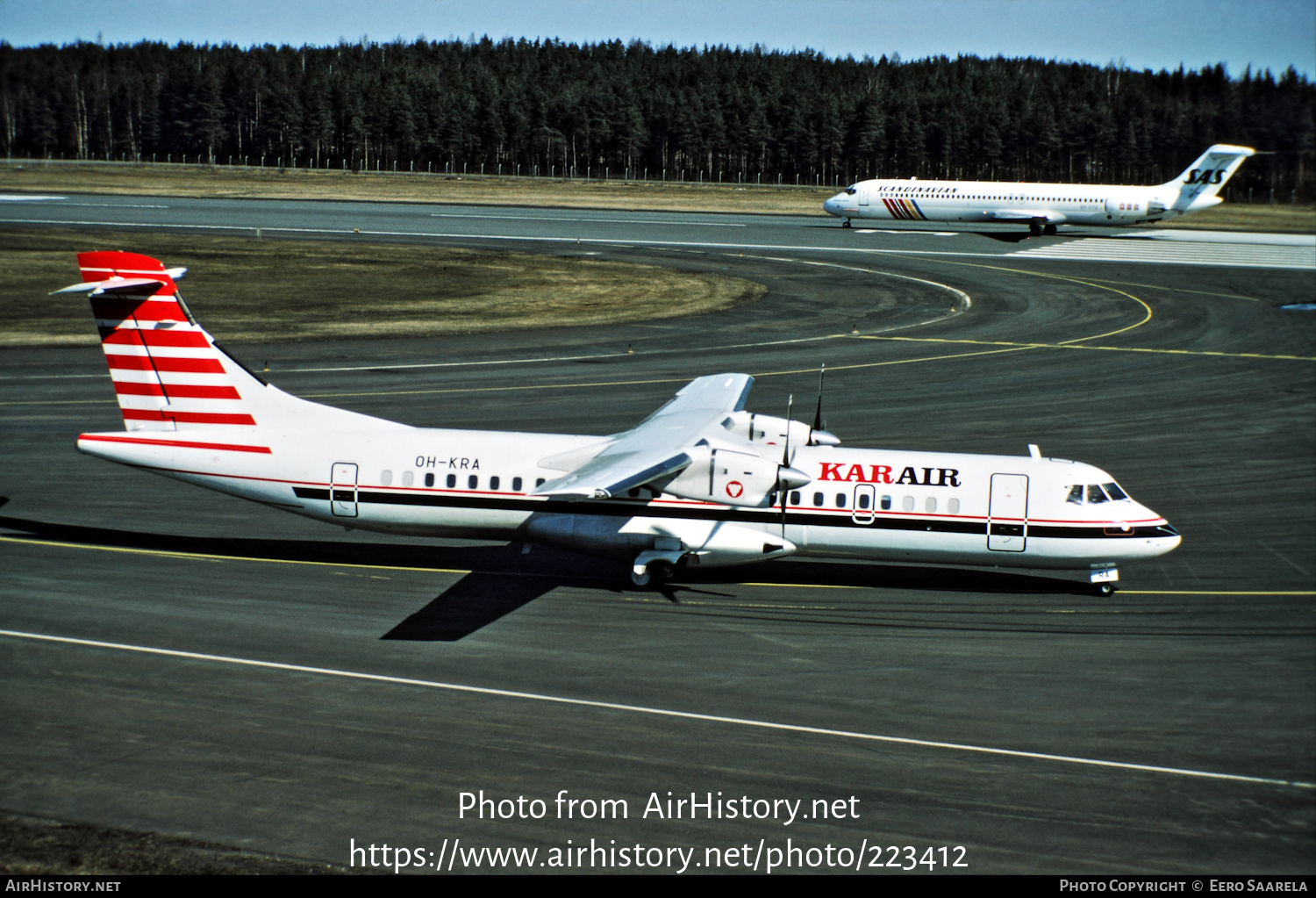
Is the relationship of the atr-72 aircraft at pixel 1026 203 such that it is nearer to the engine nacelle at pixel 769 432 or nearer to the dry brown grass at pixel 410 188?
the dry brown grass at pixel 410 188

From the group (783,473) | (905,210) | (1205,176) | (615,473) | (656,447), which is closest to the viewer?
(615,473)

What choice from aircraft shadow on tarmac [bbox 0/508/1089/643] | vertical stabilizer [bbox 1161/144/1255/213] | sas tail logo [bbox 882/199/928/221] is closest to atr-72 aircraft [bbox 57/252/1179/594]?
aircraft shadow on tarmac [bbox 0/508/1089/643]

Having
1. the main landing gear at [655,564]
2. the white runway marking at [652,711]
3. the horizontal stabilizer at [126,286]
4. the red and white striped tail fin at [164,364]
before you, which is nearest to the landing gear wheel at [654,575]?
the main landing gear at [655,564]

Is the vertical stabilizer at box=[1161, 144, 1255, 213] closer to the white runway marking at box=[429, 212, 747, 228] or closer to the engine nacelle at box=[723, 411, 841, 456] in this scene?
the white runway marking at box=[429, 212, 747, 228]

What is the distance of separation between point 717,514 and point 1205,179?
228 feet

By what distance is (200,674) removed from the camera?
1933 cm

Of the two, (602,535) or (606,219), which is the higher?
(606,219)

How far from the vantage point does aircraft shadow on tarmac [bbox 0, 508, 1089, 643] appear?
933 inches

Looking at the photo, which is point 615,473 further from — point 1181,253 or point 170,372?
point 1181,253

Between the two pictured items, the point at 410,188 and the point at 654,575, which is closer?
the point at 654,575

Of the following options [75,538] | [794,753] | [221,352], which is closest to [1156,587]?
[794,753]

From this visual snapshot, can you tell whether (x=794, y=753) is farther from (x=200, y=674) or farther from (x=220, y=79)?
(x=220, y=79)

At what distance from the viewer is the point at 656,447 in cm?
2172

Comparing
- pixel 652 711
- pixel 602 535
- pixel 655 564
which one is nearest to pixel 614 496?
pixel 602 535
